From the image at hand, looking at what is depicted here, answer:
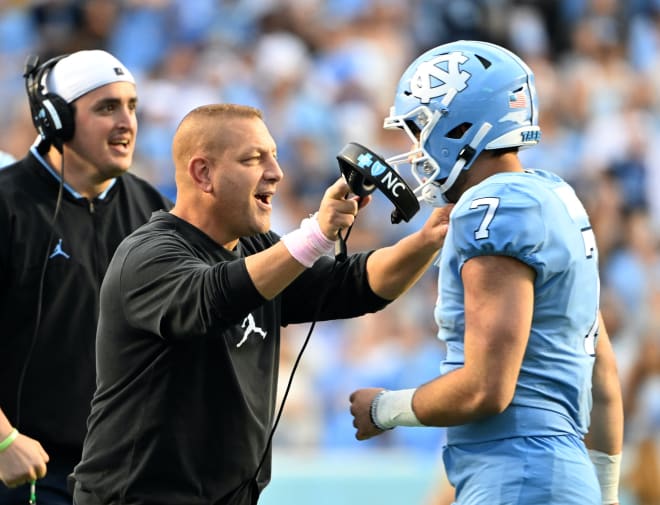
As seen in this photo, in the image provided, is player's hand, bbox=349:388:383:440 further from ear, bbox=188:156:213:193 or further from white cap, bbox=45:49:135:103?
white cap, bbox=45:49:135:103

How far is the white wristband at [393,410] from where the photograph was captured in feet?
11.2

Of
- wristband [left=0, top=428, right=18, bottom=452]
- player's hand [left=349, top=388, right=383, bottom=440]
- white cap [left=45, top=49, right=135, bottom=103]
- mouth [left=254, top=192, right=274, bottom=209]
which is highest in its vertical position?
white cap [left=45, top=49, right=135, bottom=103]

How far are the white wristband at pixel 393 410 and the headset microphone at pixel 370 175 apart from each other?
0.51 m

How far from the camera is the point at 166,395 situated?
12.2 feet

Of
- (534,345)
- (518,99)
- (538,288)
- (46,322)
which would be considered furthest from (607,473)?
(46,322)

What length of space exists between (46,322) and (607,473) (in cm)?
206

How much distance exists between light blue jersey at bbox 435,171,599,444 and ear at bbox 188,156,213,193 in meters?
0.92

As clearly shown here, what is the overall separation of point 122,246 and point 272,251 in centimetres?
63

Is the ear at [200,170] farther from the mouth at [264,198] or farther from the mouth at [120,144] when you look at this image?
the mouth at [120,144]

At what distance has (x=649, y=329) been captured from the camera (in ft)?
28.7

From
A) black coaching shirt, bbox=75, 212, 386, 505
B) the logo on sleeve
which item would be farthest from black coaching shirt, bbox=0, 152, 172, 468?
the logo on sleeve

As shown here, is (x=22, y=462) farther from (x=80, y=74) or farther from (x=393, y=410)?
(x=80, y=74)

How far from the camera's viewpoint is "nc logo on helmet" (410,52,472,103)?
3.49 meters

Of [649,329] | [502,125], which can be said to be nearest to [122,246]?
[502,125]
